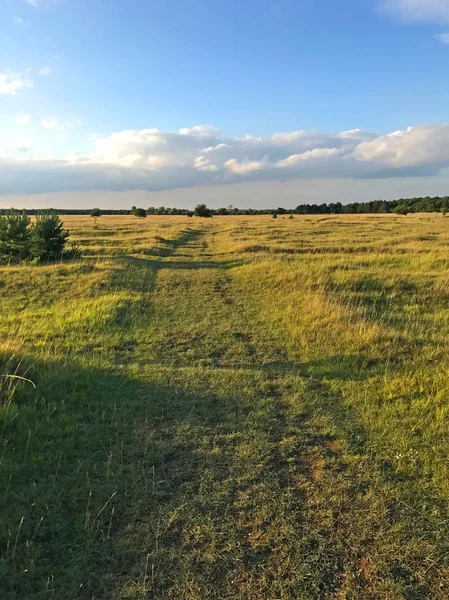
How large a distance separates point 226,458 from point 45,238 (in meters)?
18.2

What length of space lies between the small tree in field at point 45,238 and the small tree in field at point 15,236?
386 mm

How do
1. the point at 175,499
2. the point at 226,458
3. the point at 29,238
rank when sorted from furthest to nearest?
the point at 29,238 < the point at 226,458 < the point at 175,499

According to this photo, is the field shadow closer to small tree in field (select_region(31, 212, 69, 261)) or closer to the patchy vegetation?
small tree in field (select_region(31, 212, 69, 261))

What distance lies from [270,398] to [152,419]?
157 centimetres

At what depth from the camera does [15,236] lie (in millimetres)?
19312

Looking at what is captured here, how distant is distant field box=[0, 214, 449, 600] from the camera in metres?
2.72

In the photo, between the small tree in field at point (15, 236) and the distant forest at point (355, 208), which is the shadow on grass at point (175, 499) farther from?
the distant forest at point (355, 208)

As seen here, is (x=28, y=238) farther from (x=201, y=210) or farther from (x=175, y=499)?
(x=201, y=210)

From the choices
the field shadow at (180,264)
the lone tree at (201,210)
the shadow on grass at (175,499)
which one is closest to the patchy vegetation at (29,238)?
the field shadow at (180,264)

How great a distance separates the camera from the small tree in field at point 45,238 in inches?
752

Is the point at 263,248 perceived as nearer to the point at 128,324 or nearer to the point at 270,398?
the point at 128,324

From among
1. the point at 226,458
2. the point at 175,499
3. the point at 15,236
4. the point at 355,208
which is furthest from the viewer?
the point at 355,208

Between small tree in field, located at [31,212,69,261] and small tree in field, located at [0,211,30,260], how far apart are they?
386 mm

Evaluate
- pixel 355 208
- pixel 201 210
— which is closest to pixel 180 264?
pixel 201 210
